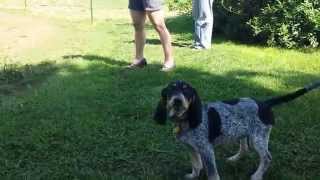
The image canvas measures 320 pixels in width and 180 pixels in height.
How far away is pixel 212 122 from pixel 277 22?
5656 millimetres

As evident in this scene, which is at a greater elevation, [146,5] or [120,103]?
[146,5]

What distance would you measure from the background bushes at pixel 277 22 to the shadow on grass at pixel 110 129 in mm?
1748

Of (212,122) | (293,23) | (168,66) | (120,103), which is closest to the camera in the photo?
(212,122)

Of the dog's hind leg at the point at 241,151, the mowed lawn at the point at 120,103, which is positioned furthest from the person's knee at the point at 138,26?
the dog's hind leg at the point at 241,151

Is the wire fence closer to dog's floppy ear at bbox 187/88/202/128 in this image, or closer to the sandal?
the sandal

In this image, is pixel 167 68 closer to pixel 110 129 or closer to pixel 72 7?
pixel 110 129

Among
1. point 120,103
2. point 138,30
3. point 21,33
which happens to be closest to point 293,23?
point 138,30

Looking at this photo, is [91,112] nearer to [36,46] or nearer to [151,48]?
[151,48]

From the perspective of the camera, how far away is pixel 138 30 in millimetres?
8445

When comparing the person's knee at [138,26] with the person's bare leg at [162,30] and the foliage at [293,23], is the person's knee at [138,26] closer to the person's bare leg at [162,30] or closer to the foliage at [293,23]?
the person's bare leg at [162,30]

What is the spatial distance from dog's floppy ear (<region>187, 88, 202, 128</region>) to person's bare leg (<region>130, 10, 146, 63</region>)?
419 cm

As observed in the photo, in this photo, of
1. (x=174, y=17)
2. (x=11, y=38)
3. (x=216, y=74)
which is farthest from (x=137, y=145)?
(x=174, y=17)

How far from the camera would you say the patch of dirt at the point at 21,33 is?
10.5m

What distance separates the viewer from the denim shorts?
316 inches
